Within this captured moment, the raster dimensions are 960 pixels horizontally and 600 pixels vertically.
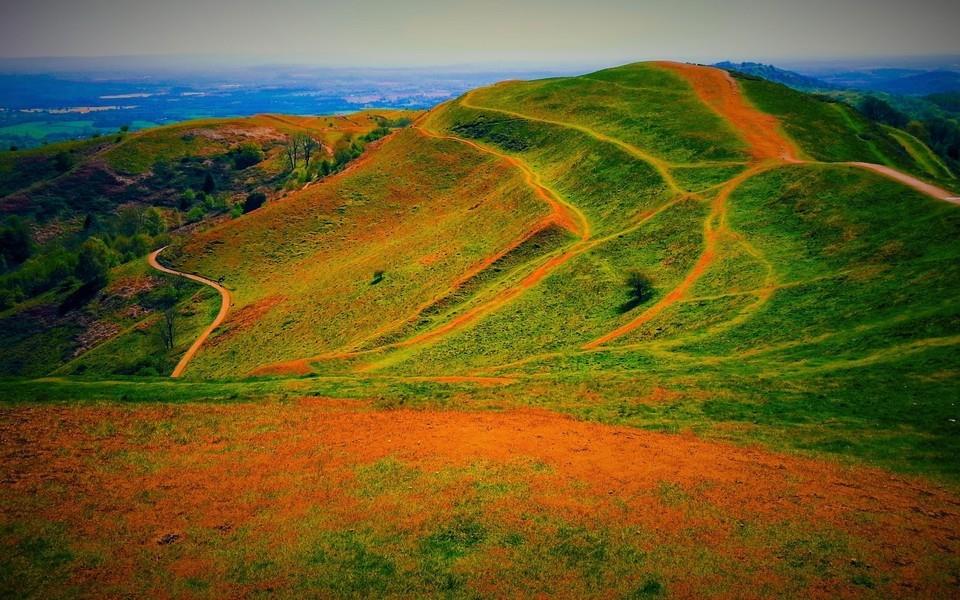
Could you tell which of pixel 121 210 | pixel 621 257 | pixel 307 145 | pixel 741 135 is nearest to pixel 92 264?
pixel 121 210

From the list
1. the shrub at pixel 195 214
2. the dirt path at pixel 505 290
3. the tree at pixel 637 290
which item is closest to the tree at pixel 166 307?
the dirt path at pixel 505 290

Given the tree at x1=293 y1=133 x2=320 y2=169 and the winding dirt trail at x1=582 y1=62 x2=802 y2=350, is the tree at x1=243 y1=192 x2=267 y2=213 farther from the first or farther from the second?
the winding dirt trail at x1=582 y1=62 x2=802 y2=350

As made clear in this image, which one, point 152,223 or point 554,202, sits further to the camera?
point 152,223

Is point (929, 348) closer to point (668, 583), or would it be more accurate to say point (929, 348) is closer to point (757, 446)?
point (757, 446)

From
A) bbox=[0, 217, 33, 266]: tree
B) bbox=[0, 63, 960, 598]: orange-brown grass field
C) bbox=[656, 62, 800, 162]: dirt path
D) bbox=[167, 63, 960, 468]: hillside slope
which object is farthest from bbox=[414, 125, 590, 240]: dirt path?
bbox=[0, 217, 33, 266]: tree

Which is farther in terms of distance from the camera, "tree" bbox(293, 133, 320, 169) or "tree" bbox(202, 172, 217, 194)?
"tree" bbox(293, 133, 320, 169)

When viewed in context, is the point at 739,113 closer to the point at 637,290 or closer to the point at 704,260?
the point at 704,260

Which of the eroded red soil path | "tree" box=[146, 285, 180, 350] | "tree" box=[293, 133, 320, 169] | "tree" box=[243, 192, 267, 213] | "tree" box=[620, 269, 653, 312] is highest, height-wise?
"tree" box=[293, 133, 320, 169]
